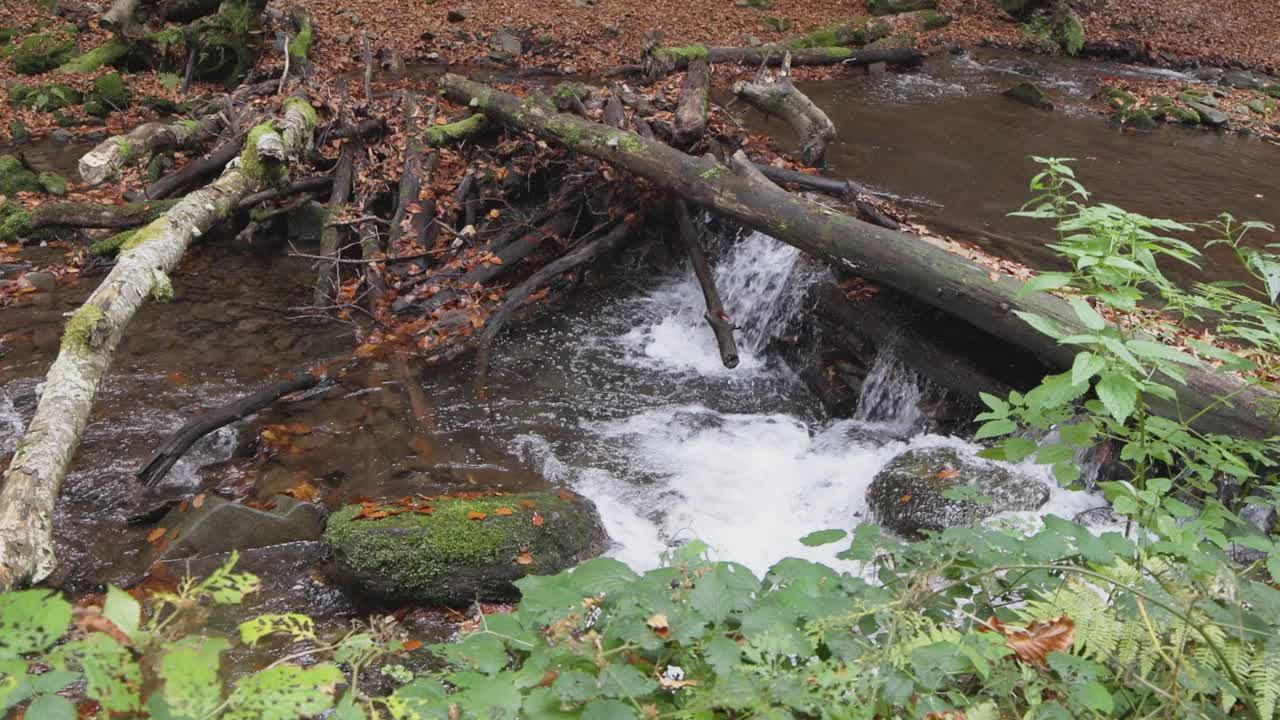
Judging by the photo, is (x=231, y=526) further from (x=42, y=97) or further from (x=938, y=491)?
(x=42, y=97)

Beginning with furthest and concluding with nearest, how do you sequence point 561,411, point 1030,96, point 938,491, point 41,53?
point 1030,96
point 41,53
point 561,411
point 938,491

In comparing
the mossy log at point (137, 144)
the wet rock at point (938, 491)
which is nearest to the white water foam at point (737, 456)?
the wet rock at point (938, 491)

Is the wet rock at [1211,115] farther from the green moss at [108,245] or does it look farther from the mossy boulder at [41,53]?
the mossy boulder at [41,53]

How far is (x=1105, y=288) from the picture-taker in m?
2.85

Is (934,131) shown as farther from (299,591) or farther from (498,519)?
(299,591)

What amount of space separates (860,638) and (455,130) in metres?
7.60

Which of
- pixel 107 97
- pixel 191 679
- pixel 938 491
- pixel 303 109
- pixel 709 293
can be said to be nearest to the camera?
pixel 191 679

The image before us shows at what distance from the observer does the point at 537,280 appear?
7730mm

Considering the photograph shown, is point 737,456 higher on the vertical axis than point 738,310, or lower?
lower

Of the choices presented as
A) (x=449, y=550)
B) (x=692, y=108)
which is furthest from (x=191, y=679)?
(x=692, y=108)

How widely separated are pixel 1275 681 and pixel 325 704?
6.50ft

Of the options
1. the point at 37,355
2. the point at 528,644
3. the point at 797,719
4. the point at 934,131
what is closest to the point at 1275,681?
the point at 797,719

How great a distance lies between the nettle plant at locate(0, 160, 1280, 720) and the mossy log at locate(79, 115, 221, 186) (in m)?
5.25

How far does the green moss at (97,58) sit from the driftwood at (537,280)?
996cm
